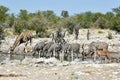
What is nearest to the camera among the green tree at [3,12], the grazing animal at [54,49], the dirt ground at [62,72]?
the dirt ground at [62,72]

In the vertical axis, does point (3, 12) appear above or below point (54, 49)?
above

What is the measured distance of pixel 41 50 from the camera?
3972cm

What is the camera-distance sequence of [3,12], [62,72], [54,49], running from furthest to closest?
[3,12]
[54,49]
[62,72]

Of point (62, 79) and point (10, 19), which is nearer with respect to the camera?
point (62, 79)

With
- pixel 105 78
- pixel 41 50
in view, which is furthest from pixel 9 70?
pixel 41 50

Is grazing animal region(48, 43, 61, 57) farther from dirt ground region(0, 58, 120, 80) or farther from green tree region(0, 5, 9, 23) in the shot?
green tree region(0, 5, 9, 23)

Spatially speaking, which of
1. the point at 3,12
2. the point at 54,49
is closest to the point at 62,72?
the point at 54,49

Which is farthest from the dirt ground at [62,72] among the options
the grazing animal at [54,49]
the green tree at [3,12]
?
the green tree at [3,12]

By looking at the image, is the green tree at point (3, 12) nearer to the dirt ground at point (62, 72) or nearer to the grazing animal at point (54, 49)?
the grazing animal at point (54, 49)

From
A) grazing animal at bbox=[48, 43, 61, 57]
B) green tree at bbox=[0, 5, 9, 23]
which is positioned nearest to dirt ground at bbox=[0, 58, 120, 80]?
grazing animal at bbox=[48, 43, 61, 57]

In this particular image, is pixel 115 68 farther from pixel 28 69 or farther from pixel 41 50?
pixel 41 50

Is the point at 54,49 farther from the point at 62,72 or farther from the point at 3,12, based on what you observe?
the point at 3,12

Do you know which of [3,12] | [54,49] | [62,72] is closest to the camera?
[62,72]

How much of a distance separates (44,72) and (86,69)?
190cm
